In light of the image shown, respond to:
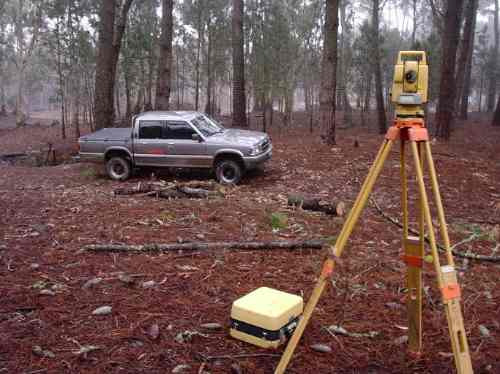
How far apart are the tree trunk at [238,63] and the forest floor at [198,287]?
11765mm

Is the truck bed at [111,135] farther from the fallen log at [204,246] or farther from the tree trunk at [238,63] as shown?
the tree trunk at [238,63]

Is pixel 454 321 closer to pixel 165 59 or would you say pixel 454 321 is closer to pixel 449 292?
pixel 449 292

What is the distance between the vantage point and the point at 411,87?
3.20m

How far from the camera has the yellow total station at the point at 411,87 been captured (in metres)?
3.18

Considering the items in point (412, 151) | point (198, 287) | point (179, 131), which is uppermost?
point (412, 151)

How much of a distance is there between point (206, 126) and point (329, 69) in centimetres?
449

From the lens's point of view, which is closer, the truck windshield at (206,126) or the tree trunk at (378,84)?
the truck windshield at (206,126)

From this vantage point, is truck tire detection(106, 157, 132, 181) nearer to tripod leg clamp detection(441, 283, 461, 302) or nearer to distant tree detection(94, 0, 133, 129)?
distant tree detection(94, 0, 133, 129)

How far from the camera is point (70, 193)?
32.9 ft

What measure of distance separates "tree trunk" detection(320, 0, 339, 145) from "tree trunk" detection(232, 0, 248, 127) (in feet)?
20.2

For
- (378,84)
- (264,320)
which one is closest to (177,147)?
(264,320)

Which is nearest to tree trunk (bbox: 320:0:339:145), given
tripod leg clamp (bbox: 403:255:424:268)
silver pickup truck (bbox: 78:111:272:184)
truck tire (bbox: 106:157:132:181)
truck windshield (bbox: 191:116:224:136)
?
silver pickup truck (bbox: 78:111:272:184)

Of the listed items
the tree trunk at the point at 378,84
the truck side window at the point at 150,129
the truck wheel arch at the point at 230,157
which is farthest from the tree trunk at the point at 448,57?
the truck side window at the point at 150,129

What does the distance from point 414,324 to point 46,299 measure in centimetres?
311
